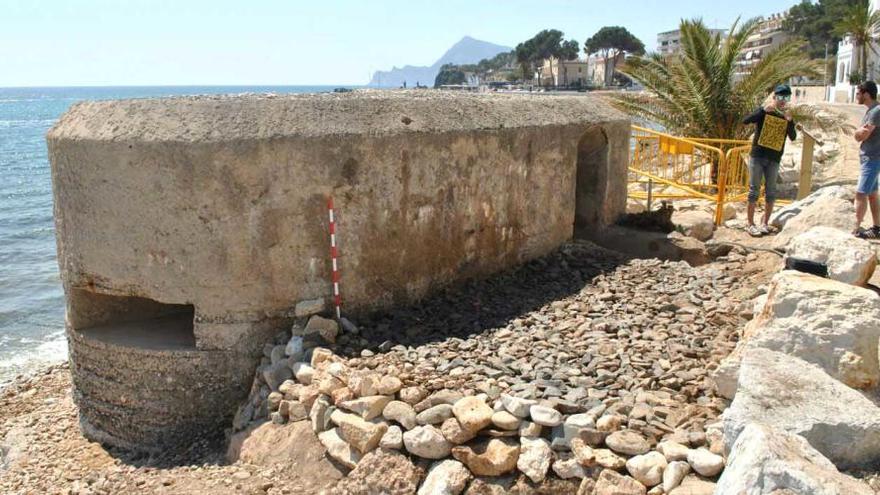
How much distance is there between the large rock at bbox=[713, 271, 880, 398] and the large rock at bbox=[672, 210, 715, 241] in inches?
187

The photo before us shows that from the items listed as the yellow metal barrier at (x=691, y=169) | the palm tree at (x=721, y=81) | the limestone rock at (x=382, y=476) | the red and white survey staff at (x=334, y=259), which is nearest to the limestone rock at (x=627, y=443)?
the limestone rock at (x=382, y=476)

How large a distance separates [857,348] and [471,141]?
3.98 metres

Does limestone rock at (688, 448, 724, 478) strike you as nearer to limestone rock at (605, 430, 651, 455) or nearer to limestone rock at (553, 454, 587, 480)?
limestone rock at (605, 430, 651, 455)

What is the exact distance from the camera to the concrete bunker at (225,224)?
6691 millimetres

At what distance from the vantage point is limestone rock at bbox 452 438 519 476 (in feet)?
17.0

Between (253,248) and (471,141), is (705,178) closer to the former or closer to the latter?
(471,141)

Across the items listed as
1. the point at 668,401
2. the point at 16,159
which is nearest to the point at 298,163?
the point at 668,401

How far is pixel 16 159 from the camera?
43.6m

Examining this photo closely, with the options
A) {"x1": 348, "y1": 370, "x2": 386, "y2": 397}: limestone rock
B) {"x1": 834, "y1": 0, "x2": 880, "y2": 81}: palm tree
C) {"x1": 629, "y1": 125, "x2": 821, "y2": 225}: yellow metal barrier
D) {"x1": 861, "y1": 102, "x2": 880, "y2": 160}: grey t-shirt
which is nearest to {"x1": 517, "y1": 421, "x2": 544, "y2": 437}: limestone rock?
{"x1": 348, "y1": 370, "x2": 386, "y2": 397}: limestone rock

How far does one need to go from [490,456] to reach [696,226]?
19.8 feet

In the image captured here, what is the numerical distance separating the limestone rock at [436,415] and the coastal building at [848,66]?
131 ft

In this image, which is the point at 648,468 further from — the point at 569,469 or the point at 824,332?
the point at 824,332

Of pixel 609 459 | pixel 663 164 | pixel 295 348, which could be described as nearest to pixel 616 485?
pixel 609 459

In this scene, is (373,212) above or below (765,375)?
above
